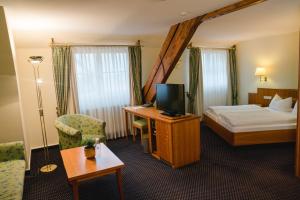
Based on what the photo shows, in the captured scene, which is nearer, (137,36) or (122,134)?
(137,36)

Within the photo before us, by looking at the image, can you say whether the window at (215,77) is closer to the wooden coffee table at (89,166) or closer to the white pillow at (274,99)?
the white pillow at (274,99)

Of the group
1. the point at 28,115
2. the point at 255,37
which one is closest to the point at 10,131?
the point at 28,115

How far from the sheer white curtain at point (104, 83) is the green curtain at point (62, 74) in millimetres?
171

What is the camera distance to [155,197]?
103 inches

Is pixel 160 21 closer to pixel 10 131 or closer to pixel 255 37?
pixel 10 131

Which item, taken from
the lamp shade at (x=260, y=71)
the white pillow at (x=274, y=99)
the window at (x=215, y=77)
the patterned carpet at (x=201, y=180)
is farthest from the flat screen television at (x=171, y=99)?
the lamp shade at (x=260, y=71)

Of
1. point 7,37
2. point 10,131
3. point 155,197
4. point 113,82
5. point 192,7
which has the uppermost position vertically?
point 192,7

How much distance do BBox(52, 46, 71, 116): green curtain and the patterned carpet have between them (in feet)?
3.75

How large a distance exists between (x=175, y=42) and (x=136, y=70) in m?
1.45

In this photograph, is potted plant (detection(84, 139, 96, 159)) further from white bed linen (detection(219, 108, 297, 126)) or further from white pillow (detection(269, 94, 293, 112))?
white pillow (detection(269, 94, 293, 112))

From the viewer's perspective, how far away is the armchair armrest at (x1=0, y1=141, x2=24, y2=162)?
2909 mm

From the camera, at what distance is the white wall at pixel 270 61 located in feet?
16.8

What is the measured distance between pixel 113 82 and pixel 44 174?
2.37 metres

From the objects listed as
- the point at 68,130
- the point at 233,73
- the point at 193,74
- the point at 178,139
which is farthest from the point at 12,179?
the point at 233,73
